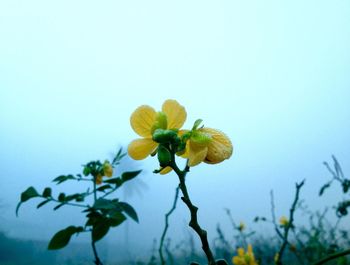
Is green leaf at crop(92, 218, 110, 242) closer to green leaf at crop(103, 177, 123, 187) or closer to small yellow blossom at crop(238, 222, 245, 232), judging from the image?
green leaf at crop(103, 177, 123, 187)

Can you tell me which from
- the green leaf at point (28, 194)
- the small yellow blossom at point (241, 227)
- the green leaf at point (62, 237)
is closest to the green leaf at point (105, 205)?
the green leaf at point (62, 237)

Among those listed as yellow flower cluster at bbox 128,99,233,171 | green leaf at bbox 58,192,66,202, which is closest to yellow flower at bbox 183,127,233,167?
yellow flower cluster at bbox 128,99,233,171

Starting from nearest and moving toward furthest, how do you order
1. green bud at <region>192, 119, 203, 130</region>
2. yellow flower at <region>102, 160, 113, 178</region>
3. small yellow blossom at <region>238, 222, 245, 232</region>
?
green bud at <region>192, 119, 203, 130</region>
yellow flower at <region>102, 160, 113, 178</region>
small yellow blossom at <region>238, 222, 245, 232</region>

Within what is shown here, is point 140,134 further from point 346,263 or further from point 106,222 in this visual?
point 346,263

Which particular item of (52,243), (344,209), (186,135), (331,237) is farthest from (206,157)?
(331,237)

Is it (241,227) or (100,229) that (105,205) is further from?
(241,227)

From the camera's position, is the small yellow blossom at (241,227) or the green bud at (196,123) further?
the small yellow blossom at (241,227)

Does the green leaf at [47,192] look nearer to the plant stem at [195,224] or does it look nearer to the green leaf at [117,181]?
the green leaf at [117,181]
